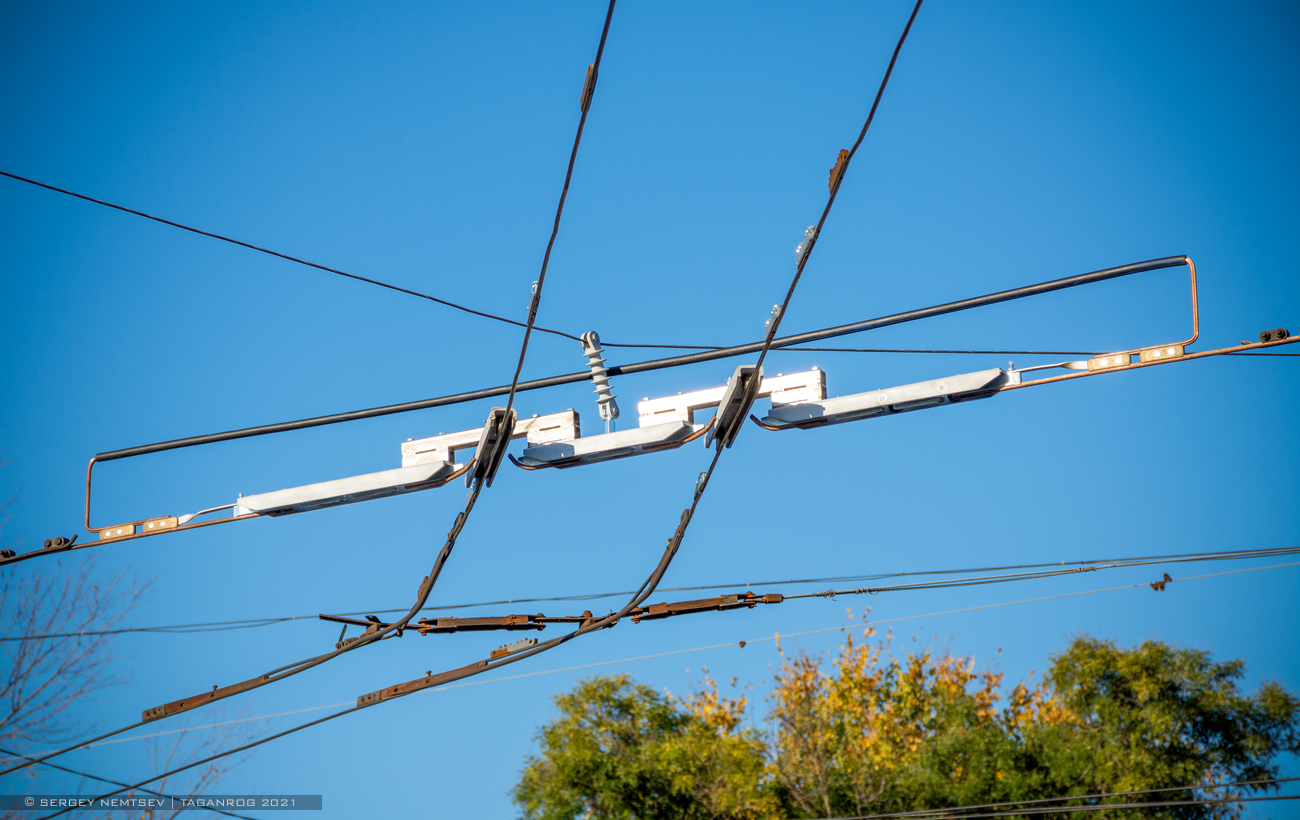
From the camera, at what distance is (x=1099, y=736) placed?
3831cm

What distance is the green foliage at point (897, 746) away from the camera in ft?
120

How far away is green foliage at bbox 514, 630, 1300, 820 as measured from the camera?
3669 centimetres

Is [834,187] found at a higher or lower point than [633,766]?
lower

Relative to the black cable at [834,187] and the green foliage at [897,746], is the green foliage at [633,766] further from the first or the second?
the black cable at [834,187]

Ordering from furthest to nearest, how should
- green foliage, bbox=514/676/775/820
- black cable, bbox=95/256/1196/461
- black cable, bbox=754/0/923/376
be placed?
green foliage, bbox=514/676/775/820 → black cable, bbox=95/256/1196/461 → black cable, bbox=754/0/923/376

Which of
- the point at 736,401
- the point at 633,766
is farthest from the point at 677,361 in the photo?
the point at 633,766

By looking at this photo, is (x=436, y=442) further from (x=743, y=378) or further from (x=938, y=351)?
(x=938, y=351)

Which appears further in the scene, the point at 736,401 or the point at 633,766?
the point at 633,766

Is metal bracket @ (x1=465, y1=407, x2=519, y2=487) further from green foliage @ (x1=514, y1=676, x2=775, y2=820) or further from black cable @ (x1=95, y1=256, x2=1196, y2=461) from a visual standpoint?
green foliage @ (x1=514, y1=676, x2=775, y2=820)

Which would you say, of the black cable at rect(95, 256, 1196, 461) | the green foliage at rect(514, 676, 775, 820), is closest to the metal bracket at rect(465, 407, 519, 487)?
the black cable at rect(95, 256, 1196, 461)

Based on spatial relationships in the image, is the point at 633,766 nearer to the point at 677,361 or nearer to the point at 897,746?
the point at 897,746

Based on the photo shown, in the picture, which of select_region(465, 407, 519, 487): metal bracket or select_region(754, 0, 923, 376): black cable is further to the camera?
select_region(465, 407, 519, 487): metal bracket

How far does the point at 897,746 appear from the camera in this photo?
1549 inches

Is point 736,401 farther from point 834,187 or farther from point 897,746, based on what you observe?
point 897,746
